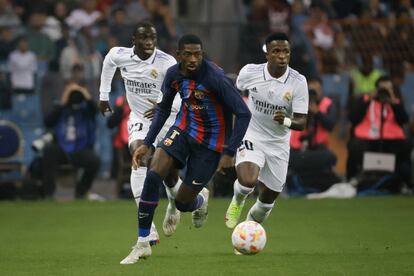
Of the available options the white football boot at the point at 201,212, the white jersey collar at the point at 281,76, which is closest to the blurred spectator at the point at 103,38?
the white football boot at the point at 201,212

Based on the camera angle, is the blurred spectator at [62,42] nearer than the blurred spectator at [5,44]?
No

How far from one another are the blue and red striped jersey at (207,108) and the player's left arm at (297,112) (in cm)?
87

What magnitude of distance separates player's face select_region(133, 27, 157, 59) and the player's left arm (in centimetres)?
188

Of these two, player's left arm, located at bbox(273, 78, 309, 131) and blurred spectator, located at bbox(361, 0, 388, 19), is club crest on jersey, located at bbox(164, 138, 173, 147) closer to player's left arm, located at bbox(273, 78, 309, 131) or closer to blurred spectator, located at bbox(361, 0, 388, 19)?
player's left arm, located at bbox(273, 78, 309, 131)

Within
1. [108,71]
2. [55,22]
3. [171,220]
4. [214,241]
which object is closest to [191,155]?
[171,220]

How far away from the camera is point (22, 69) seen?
2217 centimetres

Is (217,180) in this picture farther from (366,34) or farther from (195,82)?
(195,82)

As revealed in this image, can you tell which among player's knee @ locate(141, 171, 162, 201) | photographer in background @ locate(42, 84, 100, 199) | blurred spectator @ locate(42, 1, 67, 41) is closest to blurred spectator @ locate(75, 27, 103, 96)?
blurred spectator @ locate(42, 1, 67, 41)

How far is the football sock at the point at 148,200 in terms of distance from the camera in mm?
11719

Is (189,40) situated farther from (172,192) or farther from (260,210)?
(260,210)

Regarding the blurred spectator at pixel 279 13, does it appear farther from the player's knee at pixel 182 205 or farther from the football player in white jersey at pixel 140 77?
the player's knee at pixel 182 205

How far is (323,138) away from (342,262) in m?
8.73

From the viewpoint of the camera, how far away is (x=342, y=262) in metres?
11.9

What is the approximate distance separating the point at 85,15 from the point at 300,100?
12.2 meters
